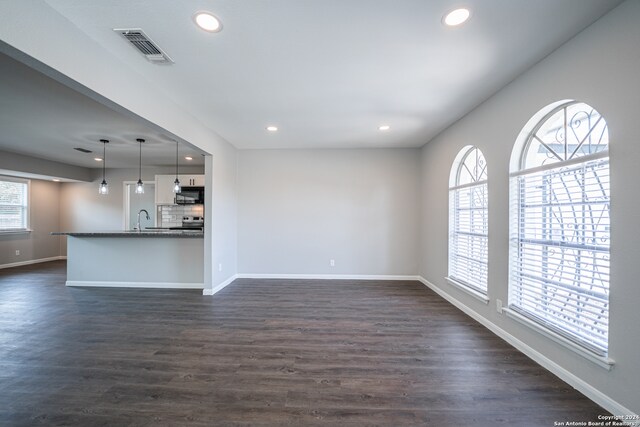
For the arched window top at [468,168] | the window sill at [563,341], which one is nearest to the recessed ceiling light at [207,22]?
the arched window top at [468,168]

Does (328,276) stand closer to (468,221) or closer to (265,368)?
(468,221)

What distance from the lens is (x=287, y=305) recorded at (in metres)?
3.76

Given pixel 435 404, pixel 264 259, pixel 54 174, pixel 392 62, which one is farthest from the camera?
pixel 54 174

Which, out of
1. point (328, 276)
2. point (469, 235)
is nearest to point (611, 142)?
point (469, 235)

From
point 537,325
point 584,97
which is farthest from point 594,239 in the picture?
point 584,97

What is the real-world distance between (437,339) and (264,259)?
3.61 meters

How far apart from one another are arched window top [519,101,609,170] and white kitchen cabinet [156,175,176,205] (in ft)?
23.7

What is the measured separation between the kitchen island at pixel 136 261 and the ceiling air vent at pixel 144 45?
9.88ft

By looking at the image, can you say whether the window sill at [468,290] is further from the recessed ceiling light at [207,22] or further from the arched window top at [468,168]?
the recessed ceiling light at [207,22]

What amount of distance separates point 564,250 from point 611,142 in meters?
0.91

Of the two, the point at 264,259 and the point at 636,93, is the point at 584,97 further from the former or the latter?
the point at 264,259

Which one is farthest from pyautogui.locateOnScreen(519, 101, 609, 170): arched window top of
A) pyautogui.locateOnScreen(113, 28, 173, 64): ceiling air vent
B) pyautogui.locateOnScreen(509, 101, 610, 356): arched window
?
pyautogui.locateOnScreen(113, 28, 173, 64): ceiling air vent

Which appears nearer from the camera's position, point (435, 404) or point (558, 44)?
point (435, 404)

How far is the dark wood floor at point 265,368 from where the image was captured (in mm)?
1729
